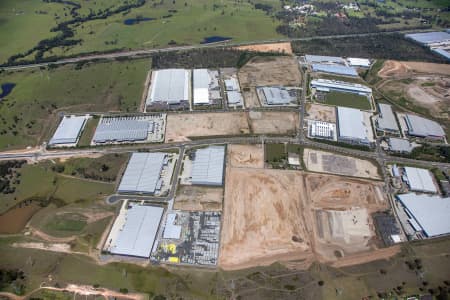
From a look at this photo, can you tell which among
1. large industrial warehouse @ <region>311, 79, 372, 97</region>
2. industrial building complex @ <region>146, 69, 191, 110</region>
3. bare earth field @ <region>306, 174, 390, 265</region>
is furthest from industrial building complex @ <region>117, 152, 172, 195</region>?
large industrial warehouse @ <region>311, 79, 372, 97</region>

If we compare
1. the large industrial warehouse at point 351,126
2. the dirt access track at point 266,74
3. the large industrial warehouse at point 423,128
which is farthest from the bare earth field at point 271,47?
the large industrial warehouse at point 423,128

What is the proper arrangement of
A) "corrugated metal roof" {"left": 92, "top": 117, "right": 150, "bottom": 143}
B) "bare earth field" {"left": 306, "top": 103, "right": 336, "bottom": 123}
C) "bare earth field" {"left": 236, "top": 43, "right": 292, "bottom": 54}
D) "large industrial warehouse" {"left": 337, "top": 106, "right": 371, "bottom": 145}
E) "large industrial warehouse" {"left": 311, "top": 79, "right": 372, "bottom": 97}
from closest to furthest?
"corrugated metal roof" {"left": 92, "top": 117, "right": 150, "bottom": 143} < "large industrial warehouse" {"left": 337, "top": 106, "right": 371, "bottom": 145} < "bare earth field" {"left": 306, "top": 103, "right": 336, "bottom": 123} < "large industrial warehouse" {"left": 311, "top": 79, "right": 372, "bottom": 97} < "bare earth field" {"left": 236, "top": 43, "right": 292, "bottom": 54}

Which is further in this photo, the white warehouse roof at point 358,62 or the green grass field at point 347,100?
the white warehouse roof at point 358,62

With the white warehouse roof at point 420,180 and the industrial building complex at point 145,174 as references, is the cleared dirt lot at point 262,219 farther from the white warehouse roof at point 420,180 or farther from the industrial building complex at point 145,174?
the white warehouse roof at point 420,180

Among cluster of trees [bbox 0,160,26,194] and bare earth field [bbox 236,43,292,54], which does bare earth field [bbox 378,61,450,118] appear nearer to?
bare earth field [bbox 236,43,292,54]

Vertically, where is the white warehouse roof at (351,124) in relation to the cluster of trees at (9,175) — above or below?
above
